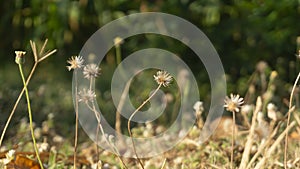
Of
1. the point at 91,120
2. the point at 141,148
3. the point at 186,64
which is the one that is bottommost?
the point at 141,148

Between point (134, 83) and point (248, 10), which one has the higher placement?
point (248, 10)

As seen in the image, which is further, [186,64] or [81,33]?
[81,33]

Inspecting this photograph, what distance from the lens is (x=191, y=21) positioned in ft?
16.0

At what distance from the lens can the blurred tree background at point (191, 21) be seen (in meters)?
4.55

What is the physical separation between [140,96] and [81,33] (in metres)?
1.03

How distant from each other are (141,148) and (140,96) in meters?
1.58

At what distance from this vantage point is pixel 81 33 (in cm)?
538

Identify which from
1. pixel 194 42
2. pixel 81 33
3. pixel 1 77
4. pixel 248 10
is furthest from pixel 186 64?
pixel 1 77

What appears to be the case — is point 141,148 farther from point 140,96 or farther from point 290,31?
point 290,31

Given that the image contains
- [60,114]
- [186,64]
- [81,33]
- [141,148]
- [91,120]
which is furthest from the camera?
[81,33]

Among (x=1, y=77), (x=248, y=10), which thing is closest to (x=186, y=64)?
(x=248, y=10)

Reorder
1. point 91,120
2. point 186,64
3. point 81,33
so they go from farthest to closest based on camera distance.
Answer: point 81,33, point 186,64, point 91,120

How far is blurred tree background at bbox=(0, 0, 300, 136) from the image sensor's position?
4.55 meters

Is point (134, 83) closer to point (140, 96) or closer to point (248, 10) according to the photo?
point (140, 96)
